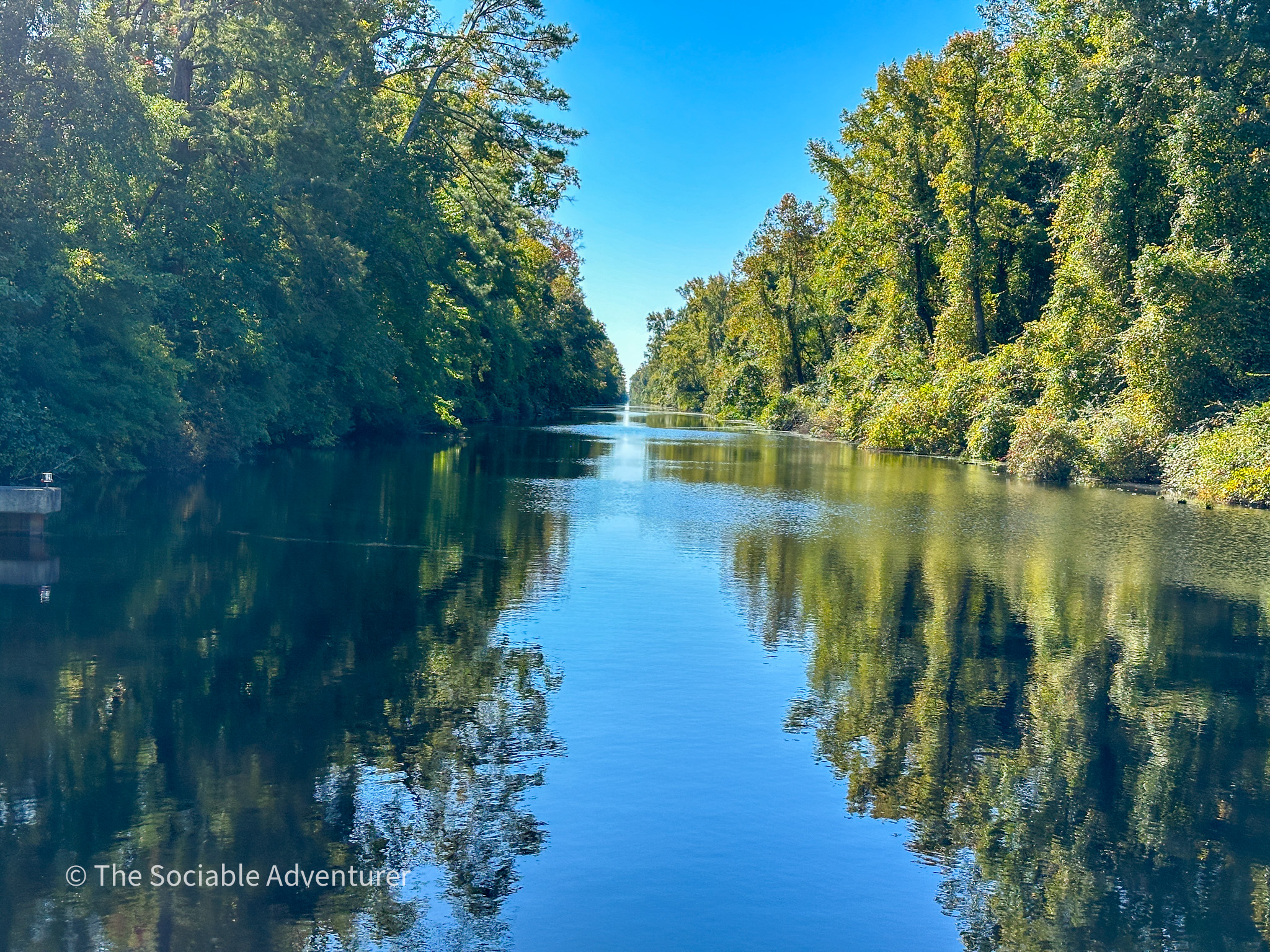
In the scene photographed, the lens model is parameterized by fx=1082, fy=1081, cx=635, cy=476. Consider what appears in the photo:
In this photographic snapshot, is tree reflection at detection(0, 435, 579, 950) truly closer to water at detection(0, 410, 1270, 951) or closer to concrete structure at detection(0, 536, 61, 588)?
water at detection(0, 410, 1270, 951)

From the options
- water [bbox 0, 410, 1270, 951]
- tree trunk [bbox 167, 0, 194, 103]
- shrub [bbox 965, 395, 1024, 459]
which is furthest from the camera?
shrub [bbox 965, 395, 1024, 459]

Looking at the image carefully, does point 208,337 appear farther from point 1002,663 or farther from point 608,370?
point 608,370

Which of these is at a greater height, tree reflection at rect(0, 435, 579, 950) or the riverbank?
the riverbank

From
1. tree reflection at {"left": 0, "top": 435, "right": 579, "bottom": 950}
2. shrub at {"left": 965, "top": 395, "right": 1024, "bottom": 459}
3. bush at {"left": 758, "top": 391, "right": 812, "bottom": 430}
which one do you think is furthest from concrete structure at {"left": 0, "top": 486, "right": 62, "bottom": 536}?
bush at {"left": 758, "top": 391, "right": 812, "bottom": 430}

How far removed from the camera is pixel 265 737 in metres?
7.34

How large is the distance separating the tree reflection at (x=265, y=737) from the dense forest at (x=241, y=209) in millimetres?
7455

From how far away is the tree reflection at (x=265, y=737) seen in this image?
16.7 feet

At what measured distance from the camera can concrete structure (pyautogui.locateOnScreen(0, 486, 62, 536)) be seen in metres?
14.6

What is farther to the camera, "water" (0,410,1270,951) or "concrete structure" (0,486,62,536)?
"concrete structure" (0,486,62,536)

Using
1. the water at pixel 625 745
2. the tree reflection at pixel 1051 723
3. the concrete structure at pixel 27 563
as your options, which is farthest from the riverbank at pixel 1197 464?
the concrete structure at pixel 27 563

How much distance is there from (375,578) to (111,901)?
829 cm

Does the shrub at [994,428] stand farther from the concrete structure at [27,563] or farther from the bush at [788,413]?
the concrete structure at [27,563]

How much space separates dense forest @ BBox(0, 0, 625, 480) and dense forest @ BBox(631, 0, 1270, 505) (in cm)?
1767

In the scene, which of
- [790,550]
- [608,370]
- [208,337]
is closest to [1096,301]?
[790,550]
